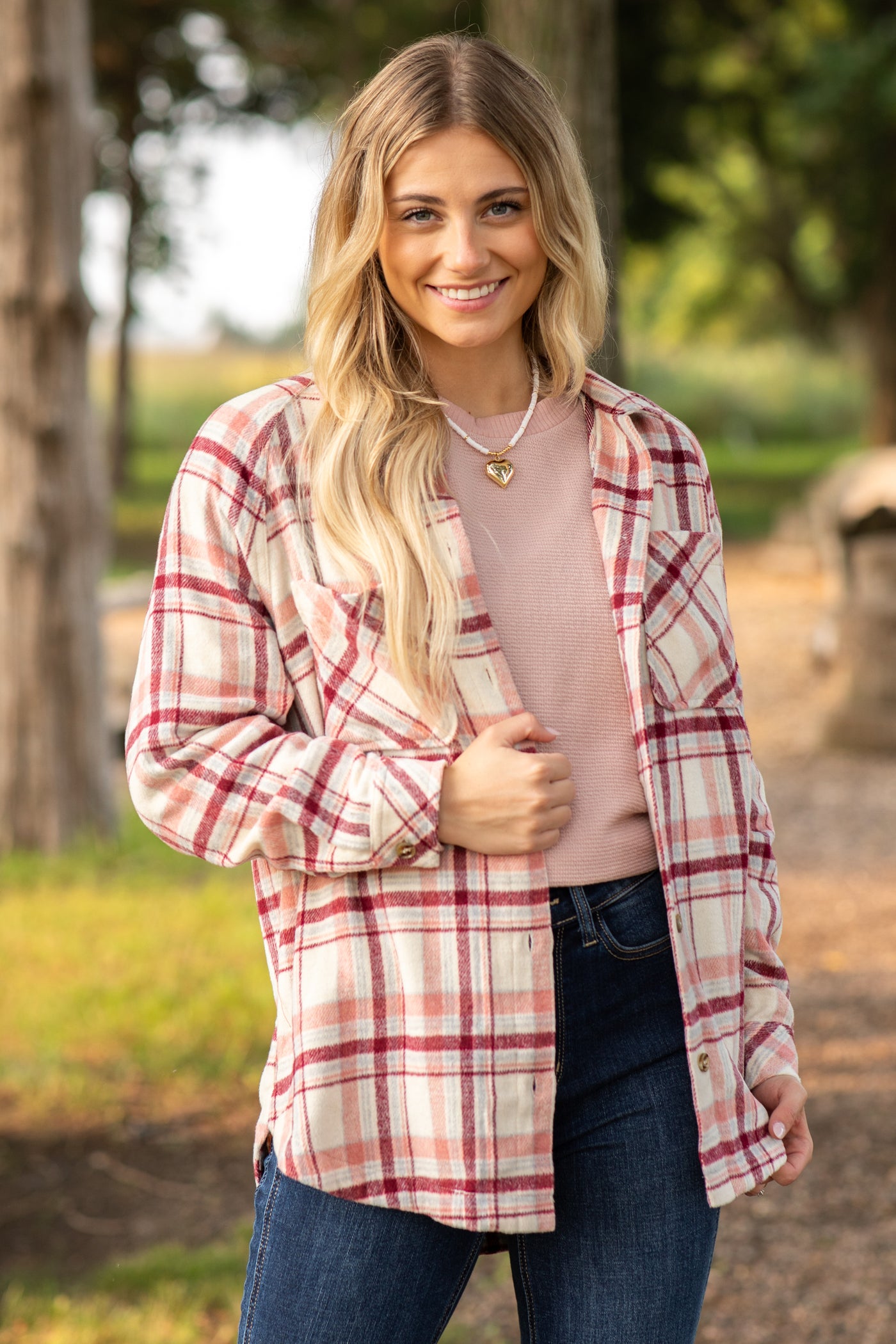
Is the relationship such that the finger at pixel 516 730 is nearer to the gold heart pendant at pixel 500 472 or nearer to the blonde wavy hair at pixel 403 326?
the blonde wavy hair at pixel 403 326

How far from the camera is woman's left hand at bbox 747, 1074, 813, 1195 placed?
1803 mm

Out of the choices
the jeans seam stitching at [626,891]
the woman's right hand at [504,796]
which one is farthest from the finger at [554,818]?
the jeans seam stitching at [626,891]

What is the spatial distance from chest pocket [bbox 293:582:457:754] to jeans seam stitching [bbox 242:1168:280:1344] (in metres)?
0.51

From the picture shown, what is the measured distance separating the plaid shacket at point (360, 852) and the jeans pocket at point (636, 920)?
32 mm

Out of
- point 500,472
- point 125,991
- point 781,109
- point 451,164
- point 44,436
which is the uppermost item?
point 781,109

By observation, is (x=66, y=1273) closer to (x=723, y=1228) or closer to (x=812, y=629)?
(x=723, y=1228)

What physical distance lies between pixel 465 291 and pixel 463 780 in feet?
2.01

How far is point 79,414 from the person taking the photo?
20.8ft

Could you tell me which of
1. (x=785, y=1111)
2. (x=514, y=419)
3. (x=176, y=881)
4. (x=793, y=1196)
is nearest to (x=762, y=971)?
(x=785, y=1111)

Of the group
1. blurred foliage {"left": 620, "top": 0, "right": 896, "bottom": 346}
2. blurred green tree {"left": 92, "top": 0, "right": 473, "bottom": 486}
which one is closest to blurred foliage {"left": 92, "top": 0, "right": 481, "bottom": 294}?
blurred green tree {"left": 92, "top": 0, "right": 473, "bottom": 486}

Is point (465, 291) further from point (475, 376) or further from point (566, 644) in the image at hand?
point (566, 644)

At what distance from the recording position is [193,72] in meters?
18.3

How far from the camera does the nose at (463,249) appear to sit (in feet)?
5.74

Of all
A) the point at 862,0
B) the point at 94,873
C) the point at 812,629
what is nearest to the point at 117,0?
the point at 862,0
